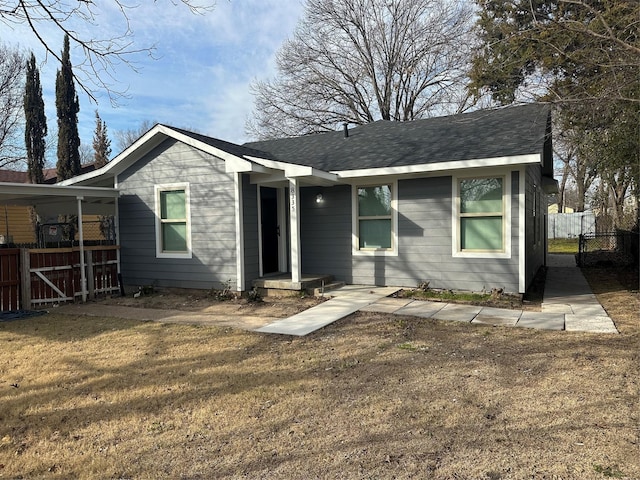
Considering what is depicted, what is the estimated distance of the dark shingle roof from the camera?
308 inches

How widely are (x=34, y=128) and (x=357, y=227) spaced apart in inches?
713

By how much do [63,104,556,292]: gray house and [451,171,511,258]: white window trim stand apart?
0.06ft

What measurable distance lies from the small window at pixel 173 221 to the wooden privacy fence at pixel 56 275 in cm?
117

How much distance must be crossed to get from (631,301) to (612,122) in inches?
161

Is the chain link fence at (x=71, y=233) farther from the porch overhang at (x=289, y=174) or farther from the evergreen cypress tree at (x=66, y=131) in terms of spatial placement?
the porch overhang at (x=289, y=174)

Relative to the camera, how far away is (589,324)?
5816 millimetres

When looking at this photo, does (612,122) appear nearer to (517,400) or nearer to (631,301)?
(631,301)

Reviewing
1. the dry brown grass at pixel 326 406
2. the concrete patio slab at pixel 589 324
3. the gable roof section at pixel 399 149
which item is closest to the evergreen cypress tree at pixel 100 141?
the gable roof section at pixel 399 149

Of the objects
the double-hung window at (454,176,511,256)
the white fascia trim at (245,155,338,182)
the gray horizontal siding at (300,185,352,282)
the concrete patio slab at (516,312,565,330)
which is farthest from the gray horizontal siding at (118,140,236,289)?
the concrete patio slab at (516,312,565,330)

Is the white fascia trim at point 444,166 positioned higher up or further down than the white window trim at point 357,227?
higher up

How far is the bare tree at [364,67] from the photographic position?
2192 centimetres

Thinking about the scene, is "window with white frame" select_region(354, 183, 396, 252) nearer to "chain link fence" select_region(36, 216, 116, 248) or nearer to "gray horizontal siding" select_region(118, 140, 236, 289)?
"gray horizontal siding" select_region(118, 140, 236, 289)

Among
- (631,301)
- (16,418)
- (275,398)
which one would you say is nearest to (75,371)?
(16,418)

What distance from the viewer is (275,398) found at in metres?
3.53
